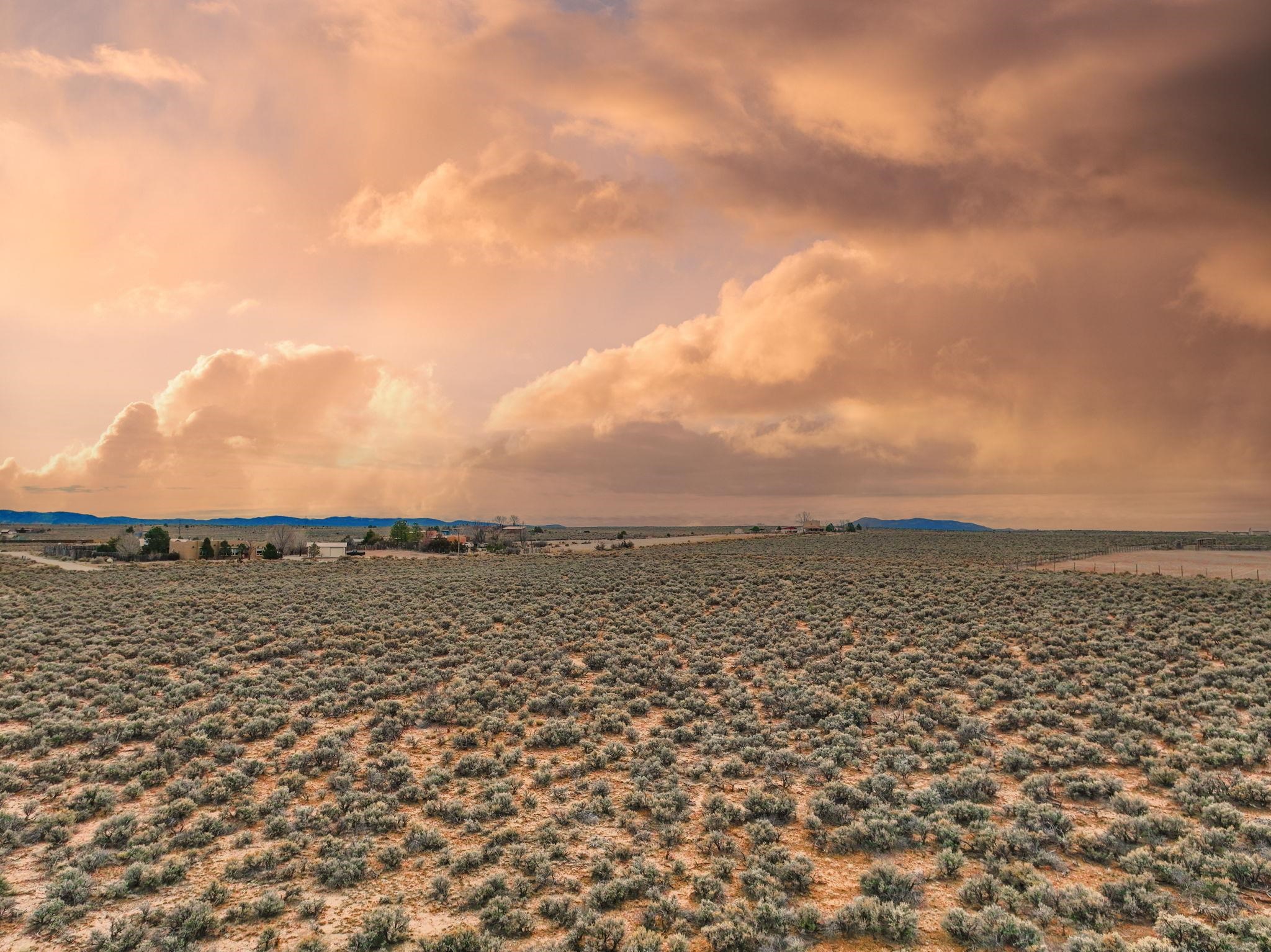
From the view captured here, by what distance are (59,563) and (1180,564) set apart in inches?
4804

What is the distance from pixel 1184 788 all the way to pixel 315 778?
721 inches

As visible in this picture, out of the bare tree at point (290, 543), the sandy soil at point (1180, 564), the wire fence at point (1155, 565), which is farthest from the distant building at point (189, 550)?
the sandy soil at point (1180, 564)

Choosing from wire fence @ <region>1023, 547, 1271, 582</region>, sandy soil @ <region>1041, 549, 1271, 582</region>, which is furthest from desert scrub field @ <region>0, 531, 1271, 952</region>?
sandy soil @ <region>1041, 549, 1271, 582</region>

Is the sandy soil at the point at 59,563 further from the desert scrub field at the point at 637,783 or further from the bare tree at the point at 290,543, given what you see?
the desert scrub field at the point at 637,783

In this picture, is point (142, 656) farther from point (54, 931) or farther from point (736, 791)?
point (736, 791)

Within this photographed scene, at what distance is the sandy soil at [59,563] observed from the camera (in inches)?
2422

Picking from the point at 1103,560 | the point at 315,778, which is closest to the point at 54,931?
the point at 315,778

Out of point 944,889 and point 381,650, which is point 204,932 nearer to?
point 944,889

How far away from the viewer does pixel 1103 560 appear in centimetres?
6638

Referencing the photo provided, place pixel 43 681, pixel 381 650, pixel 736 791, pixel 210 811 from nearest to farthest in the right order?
pixel 210 811 < pixel 736 791 < pixel 43 681 < pixel 381 650

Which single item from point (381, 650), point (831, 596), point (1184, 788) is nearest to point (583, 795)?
point (1184, 788)

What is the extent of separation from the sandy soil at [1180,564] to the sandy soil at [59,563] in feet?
294

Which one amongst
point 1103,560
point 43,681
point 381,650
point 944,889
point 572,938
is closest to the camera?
point 572,938

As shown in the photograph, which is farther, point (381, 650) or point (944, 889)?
point (381, 650)
